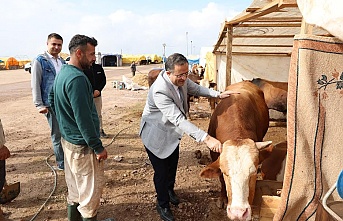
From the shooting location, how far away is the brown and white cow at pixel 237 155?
2.58 m

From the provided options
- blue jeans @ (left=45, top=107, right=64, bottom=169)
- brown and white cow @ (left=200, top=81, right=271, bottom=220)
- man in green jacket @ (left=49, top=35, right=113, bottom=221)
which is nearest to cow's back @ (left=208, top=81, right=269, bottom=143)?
brown and white cow @ (left=200, top=81, right=271, bottom=220)

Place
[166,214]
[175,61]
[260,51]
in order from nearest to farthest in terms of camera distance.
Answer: [175,61] < [166,214] < [260,51]

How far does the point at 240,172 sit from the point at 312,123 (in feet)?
3.45

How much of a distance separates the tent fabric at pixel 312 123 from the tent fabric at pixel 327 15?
17cm

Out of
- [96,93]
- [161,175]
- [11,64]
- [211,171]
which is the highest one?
[11,64]

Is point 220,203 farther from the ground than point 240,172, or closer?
closer

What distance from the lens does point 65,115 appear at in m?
2.88

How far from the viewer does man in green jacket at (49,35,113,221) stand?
267 cm

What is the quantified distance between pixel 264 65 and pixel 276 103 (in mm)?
1543

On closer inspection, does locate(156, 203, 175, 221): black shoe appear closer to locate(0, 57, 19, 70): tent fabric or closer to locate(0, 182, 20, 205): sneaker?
locate(0, 182, 20, 205): sneaker

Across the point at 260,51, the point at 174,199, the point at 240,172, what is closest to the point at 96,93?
the point at 174,199

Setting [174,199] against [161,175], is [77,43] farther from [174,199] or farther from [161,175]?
[174,199]

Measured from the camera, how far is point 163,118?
132 inches

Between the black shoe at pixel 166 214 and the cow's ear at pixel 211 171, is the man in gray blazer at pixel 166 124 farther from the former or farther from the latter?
the cow's ear at pixel 211 171
